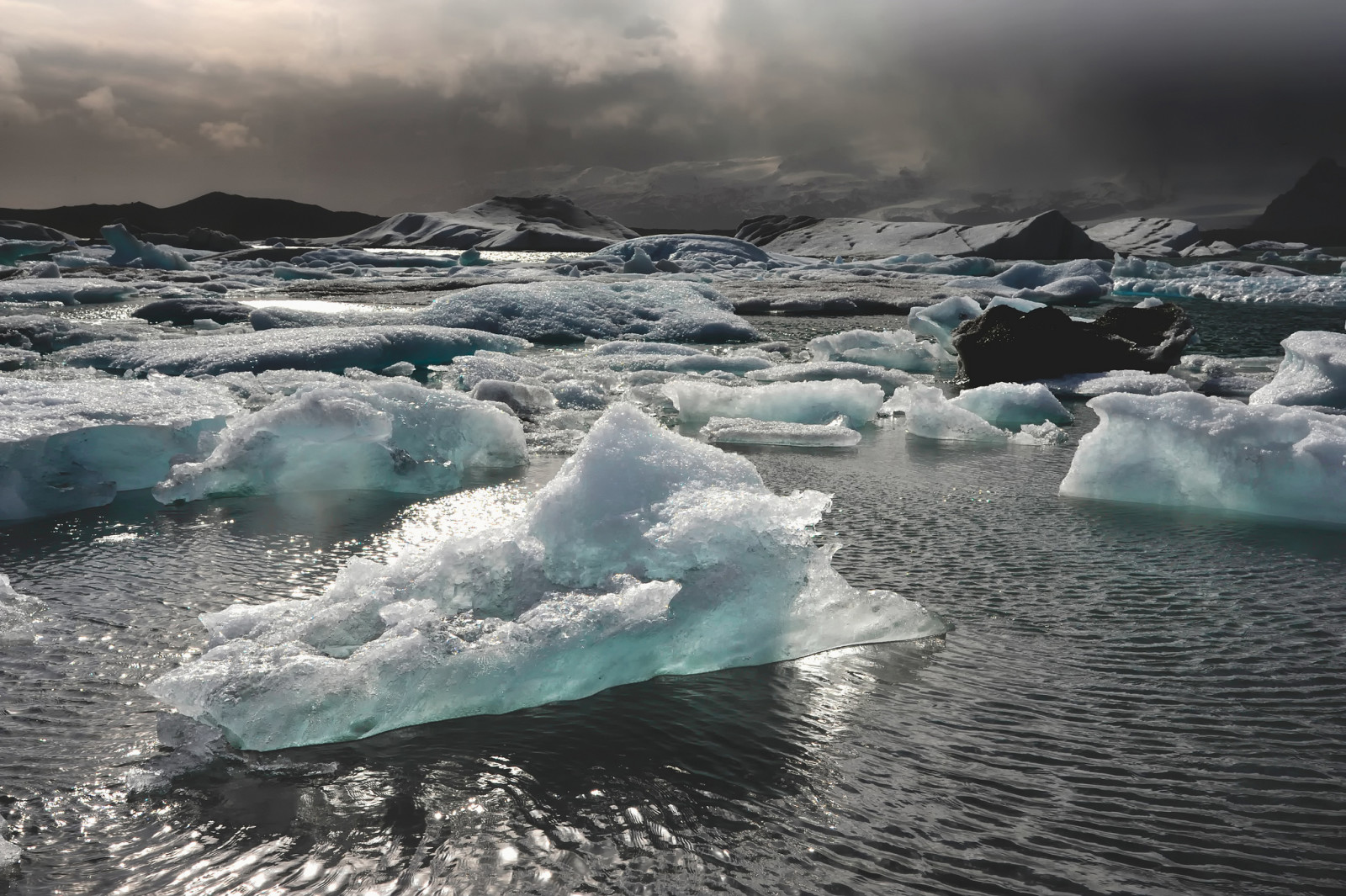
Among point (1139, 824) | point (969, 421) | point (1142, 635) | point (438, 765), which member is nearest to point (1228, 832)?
point (1139, 824)

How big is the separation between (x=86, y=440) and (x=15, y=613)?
163 centimetres

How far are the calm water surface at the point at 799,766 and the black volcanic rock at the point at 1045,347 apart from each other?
5444 millimetres

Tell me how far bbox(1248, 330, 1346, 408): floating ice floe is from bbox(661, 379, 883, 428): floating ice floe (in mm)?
2765

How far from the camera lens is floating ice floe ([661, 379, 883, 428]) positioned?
636 centimetres

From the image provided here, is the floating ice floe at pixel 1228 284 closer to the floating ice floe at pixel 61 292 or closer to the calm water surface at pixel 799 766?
the calm water surface at pixel 799 766

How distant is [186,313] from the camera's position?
41.8 ft

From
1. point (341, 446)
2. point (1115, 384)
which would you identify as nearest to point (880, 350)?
point (1115, 384)

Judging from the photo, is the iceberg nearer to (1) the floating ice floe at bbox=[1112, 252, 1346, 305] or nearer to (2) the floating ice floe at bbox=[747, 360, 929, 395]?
(2) the floating ice floe at bbox=[747, 360, 929, 395]

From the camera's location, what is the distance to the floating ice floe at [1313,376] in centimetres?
675

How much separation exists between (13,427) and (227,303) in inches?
381

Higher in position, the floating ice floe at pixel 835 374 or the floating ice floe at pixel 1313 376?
the floating ice floe at pixel 1313 376

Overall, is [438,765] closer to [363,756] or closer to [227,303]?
[363,756]

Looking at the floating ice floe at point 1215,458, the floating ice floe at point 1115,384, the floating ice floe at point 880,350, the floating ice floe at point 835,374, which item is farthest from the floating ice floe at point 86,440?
the floating ice floe at point 1115,384

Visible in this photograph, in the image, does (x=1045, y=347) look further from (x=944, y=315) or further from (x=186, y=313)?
(x=186, y=313)
